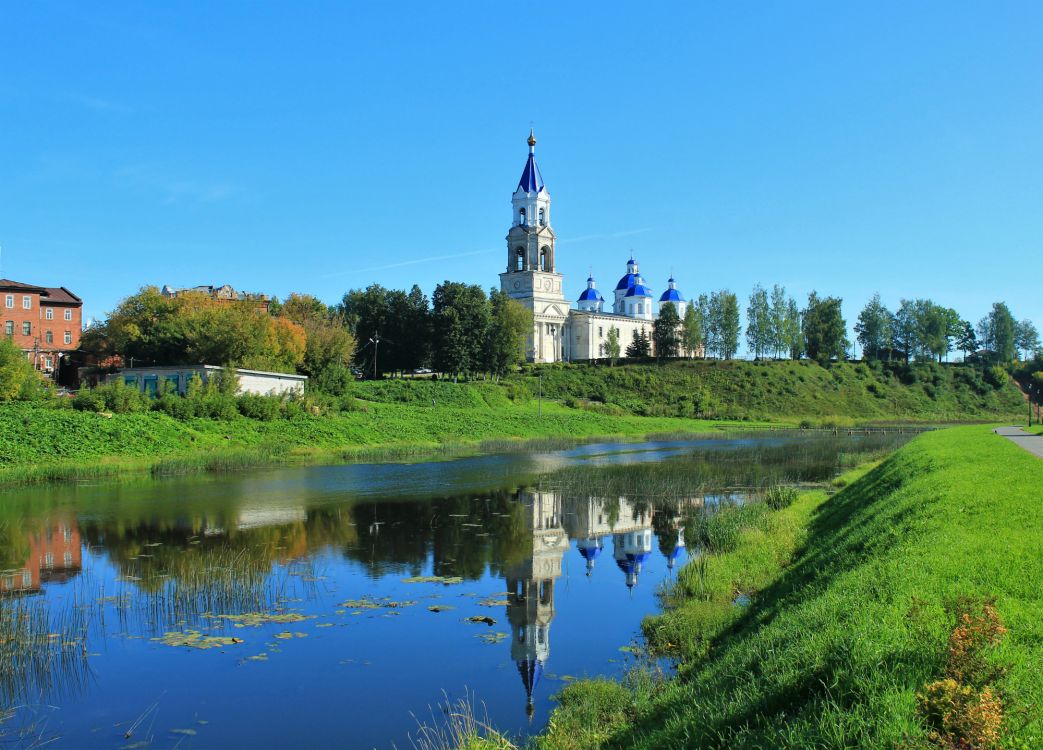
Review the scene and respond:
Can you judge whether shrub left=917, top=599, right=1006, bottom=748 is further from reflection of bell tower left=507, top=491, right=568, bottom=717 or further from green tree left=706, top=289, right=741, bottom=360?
green tree left=706, top=289, right=741, bottom=360

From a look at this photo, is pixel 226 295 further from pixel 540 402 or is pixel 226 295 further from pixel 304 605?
pixel 304 605

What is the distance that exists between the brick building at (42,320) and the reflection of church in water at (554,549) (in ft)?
192

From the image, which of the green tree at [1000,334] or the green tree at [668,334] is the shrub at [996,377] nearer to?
the green tree at [1000,334]

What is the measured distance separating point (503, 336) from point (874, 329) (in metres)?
60.9

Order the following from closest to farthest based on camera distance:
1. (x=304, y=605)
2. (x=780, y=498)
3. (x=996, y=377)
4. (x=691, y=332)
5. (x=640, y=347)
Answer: (x=304, y=605) < (x=780, y=498) < (x=996, y=377) < (x=691, y=332) < (x=640, y=347)

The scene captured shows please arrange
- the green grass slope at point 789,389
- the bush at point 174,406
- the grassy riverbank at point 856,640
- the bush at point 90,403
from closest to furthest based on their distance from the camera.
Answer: the grassy riverbank at point 856,640 < the bush at point 90,403 < the bush at point 174,406 < the green grass slope at point 789,389

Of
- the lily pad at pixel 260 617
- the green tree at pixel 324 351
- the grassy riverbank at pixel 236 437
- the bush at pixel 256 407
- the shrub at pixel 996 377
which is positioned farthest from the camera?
the shrub at pixel 996 377

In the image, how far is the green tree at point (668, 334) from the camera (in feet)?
373

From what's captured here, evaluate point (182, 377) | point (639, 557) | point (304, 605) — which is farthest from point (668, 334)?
point (304, 605)

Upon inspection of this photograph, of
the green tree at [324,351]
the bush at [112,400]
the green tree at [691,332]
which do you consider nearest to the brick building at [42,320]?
the green tree at [324,351]

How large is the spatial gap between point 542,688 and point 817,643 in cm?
471

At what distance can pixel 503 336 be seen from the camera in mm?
88750

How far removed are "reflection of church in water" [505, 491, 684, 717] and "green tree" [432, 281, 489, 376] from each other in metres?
53.0

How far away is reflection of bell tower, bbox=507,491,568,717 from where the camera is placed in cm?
1319
